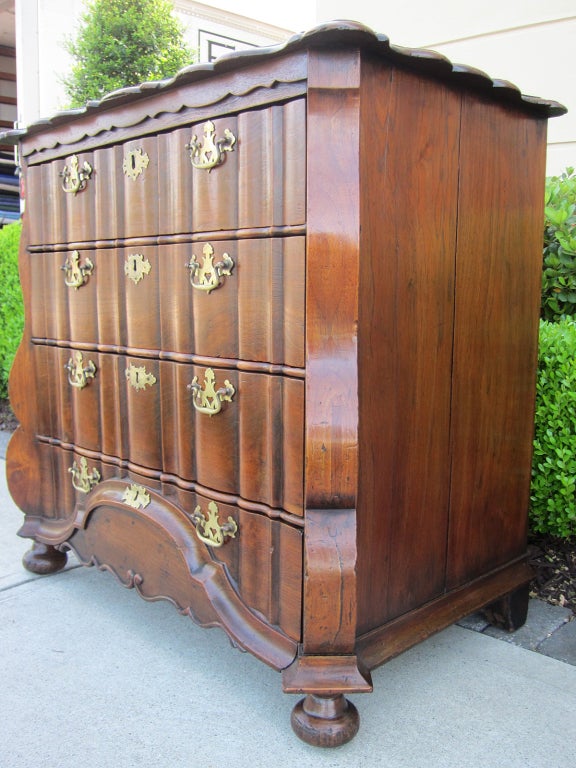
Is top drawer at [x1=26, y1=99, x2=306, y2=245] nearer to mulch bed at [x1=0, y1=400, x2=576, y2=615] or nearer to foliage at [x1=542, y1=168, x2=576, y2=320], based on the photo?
foliage at [x1=542, y1=168, x2=576, y2=320]

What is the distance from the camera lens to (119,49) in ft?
17.3

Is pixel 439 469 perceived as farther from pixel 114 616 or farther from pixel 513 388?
pixel 114 616

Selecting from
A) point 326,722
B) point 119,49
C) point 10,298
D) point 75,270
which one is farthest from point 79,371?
point 119,49

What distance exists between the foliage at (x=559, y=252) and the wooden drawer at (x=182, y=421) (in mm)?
1259

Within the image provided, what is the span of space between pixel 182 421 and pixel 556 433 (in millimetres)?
1121

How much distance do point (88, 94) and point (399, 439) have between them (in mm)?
4772

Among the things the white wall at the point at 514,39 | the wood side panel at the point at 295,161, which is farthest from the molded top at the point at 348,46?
the white wall at the point at 514,39

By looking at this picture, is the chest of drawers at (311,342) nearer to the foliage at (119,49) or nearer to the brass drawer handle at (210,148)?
the brass drawer handle at (210,148)

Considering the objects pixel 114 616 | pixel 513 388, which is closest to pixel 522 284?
pixel 513 388

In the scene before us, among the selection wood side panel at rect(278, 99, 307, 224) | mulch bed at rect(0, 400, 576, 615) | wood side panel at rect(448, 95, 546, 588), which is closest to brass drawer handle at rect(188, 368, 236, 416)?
wood side panel at rect(278, 99, 307, 224)

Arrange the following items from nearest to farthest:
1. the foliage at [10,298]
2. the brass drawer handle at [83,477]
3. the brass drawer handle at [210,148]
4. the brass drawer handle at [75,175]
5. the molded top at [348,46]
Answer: the molded top at [348,46] < the brass drawer handle at [210,148] < the brass drawer handle at [75,175] < the brass drawer handle at [83,477] < the foliage at [10,298]

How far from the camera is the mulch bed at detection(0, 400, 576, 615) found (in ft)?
6.99

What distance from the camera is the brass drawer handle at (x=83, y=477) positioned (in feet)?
6.59

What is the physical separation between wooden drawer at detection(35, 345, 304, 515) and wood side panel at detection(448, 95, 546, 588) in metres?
0.46
